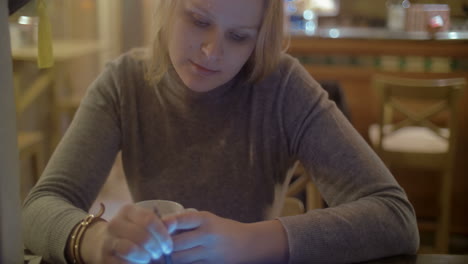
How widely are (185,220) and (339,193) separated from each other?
363 mm

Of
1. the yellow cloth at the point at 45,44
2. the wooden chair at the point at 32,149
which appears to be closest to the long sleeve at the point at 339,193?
the yellow cloth at the point at 45,44

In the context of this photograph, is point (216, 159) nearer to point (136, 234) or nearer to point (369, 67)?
point (136, 234)

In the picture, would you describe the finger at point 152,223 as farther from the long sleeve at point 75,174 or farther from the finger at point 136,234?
the long sleeve at point 75,174

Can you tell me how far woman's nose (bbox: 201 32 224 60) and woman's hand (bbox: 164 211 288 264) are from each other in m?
0.29

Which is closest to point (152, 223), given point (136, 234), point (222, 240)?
point (136, 234)

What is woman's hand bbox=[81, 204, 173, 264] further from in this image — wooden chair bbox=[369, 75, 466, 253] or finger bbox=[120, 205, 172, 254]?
wooden chair bbox=[369, 75, 466, 253]

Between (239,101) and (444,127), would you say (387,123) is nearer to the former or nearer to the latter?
(444,127)

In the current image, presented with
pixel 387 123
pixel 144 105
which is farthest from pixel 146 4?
pixel 144 105

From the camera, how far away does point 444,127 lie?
305 centimetres

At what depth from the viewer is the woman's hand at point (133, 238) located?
2.23 feet

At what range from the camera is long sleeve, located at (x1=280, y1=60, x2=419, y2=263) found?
2.78 feet

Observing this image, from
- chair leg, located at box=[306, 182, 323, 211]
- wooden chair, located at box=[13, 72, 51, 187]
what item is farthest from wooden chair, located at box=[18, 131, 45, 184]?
chair leg, located at box=[306, 182, 323, 211]

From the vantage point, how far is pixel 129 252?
694 millimetres

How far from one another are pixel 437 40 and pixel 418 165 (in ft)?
2.75
